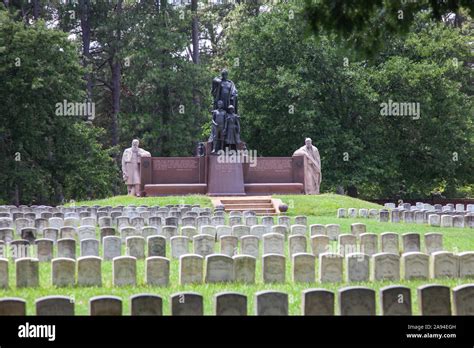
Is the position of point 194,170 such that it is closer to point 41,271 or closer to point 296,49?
point 296,49

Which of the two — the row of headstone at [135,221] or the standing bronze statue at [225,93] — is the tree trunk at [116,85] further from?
the row of headstone at [135,221]

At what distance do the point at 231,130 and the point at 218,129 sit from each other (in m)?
0.55

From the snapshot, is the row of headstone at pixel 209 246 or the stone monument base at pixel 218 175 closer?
the row of headstone at pixel 209 246

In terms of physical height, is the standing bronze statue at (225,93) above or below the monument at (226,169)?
above

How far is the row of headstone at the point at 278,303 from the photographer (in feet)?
29.3

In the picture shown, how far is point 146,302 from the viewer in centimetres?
912

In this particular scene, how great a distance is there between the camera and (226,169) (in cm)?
3155

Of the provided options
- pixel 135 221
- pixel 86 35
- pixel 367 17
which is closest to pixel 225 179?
pixel 135 221

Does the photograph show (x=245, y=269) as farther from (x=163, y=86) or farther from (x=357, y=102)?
(x=163, y=86)

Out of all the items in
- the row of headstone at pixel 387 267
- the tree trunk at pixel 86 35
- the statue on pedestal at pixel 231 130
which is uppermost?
the tree trunk at pixel 86 35

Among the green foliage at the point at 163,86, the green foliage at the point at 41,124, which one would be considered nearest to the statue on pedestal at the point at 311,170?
the green foliage at the point at 41,124

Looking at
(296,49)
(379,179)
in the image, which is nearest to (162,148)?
(296,49)

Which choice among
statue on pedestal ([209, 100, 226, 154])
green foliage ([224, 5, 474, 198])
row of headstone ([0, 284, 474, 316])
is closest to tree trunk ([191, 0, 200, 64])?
green foliage ([224, 5, 474, 198])

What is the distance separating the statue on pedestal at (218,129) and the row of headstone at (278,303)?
22.5 metres
